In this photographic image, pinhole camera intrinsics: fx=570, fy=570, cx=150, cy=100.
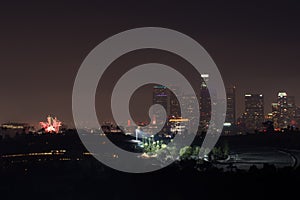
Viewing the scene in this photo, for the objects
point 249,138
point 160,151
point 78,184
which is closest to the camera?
point 78,184

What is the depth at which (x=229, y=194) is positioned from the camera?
1644 inches

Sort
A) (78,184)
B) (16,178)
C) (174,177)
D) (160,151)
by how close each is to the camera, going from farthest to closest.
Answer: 1. (160,151)
2. (16,178)
3. (78,184)
4. (174,177)

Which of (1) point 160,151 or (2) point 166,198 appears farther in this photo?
(1) point 160,151

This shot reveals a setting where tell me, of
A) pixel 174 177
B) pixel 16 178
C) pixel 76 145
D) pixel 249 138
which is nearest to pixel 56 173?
pixel 16 178

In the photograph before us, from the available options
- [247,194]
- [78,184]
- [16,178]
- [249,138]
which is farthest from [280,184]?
[249,138]

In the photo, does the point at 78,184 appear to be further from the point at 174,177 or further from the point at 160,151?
the point at 160,151

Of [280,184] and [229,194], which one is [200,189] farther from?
[280,184]

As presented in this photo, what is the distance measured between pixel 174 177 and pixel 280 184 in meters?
11.2

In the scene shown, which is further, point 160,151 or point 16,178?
point 160,151

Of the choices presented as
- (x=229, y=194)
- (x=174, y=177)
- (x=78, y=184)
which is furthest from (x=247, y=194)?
(x=78, y=184)

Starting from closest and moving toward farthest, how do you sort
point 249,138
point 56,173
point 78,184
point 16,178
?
point 78,184 → point 16,178 → point 56,173 → point 249,138

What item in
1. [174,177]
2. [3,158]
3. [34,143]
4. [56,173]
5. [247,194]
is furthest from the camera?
[34,143]

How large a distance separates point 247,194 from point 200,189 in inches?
203

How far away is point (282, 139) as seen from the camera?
140 metres
